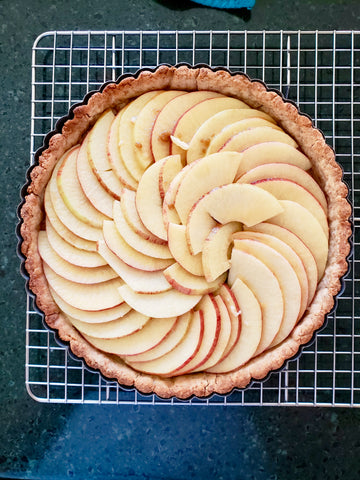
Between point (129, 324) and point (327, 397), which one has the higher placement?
point (129, 324)

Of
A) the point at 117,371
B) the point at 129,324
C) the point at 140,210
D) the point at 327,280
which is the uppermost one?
the point at 140,210

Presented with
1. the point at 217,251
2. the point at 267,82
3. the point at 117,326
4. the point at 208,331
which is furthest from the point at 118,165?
the point at 267,82

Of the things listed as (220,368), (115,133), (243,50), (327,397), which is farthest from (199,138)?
(327,397)

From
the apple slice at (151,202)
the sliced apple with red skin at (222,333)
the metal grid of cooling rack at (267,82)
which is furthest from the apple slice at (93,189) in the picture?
the sliced apple with red skin at (222,333)

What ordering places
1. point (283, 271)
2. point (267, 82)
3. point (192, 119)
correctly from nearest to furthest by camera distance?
point (283, 271)
point (192, 119)
point (267, 82)

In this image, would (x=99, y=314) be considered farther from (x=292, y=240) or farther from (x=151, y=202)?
(x=292, y=240)

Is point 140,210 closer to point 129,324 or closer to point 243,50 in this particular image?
point 129,324
